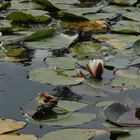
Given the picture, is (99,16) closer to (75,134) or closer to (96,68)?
(96,68)

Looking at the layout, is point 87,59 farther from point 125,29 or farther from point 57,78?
point 125,29

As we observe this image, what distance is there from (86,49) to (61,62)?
0.87 ft

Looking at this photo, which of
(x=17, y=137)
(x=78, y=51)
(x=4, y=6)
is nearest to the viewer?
(x=17, y=137)

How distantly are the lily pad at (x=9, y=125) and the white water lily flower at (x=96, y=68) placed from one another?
0.50 m

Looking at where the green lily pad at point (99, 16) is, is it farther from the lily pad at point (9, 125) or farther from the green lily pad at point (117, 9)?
the lily pad at point (9, 125)

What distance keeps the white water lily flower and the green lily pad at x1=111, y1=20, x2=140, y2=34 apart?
0.69 m

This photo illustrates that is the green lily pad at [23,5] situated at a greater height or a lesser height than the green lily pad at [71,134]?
greater

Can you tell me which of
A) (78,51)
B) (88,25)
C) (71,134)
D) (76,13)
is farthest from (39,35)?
(71,134)

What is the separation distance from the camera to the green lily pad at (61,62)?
1955 millimetres

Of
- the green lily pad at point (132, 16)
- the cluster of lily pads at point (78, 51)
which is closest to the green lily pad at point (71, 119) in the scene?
the cluster of lily pads at point (78, 51)

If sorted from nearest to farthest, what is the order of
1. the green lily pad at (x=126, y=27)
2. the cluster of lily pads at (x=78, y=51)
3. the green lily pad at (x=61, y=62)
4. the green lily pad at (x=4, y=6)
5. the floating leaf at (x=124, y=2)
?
the cluster of lily pads at (x=78, y=51) < the green lily pad at (x=61, y=62) < the green lily pad at (x=126, y=27) < the green lily pad at (x=4, y=6) < the floating leaf at (x=124, y=2)

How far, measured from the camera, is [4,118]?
148 centimetres

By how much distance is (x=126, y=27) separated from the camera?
8.45 feet

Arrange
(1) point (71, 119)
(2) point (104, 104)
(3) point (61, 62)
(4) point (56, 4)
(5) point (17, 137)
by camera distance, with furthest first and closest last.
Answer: (4) point (56, 4), (3) point (61, 62), (2) point (104, 104), (1) point (71, 119), (5) point (17, 137)
